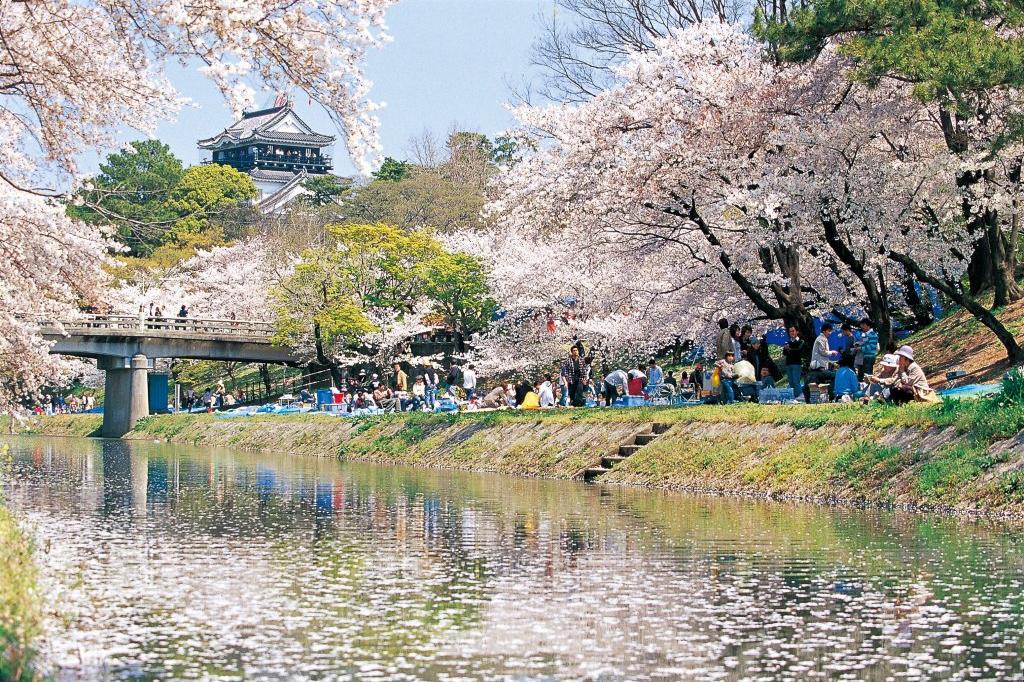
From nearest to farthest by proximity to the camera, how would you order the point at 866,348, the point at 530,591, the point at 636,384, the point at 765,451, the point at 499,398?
the point at 530,591, the point at 765,451, the point at 866,348, the point at 636,384, the point at 499,398

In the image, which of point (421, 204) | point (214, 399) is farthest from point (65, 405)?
point (421, 204)

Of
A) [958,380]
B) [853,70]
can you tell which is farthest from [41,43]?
[958,380]

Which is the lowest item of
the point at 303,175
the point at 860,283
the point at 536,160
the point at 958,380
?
the point at 958,380

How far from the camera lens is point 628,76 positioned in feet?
112

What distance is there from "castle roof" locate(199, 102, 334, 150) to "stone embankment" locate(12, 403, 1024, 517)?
344 feet

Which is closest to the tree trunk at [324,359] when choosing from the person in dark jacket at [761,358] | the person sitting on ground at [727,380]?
the person in dark jacket at [761,358]

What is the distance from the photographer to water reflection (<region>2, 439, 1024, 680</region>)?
10062 millimetres

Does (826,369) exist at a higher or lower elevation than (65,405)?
lower

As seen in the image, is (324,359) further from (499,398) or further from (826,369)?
(826,369)

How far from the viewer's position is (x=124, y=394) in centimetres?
7131

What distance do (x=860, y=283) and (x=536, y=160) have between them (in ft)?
27.9

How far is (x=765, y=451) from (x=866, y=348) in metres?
4.35

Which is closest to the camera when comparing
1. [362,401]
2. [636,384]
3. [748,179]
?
[748,179]

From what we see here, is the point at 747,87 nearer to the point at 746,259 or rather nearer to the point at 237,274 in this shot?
the point at 746,259
